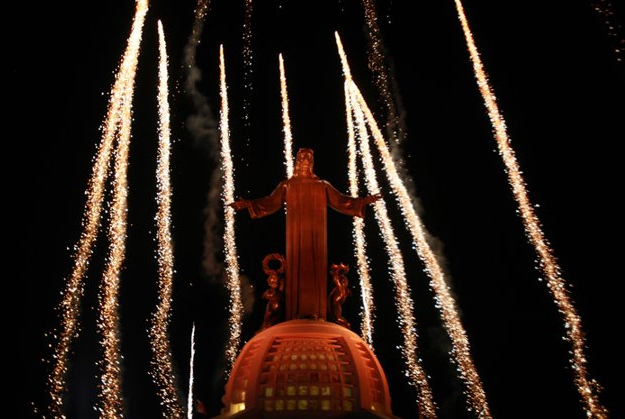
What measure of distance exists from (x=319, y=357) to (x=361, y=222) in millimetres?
9893

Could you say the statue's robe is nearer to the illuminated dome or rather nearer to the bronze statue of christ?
the bronze statue of christ

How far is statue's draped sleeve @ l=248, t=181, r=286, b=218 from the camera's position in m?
17.3

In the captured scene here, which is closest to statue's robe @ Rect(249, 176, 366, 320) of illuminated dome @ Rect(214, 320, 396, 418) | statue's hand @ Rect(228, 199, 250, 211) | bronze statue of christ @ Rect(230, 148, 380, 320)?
bronze statue of christ @ Rect(230, 148, 380, 320)

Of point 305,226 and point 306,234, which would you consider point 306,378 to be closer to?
point 306,234

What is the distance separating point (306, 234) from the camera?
16.8 m

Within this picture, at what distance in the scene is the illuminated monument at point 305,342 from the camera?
14.4m

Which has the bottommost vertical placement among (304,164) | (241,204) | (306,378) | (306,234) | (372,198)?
(306,378)

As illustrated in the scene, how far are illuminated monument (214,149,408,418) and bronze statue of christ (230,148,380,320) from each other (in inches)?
0.8

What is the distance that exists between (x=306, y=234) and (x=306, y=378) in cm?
350

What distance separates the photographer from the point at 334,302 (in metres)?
16.5

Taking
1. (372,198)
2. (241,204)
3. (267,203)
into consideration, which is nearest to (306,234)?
(267,203)

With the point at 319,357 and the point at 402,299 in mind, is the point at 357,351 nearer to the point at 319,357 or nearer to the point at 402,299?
the point at 319,357

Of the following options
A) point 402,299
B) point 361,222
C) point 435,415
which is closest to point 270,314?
point 361,222

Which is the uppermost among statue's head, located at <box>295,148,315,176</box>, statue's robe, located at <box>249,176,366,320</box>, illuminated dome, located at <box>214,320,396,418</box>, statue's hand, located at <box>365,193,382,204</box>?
statue's head, located at <box>295,148,315,176</box>
